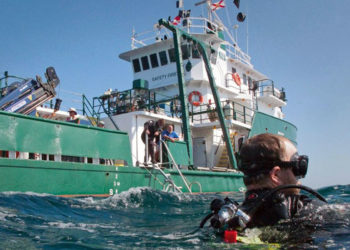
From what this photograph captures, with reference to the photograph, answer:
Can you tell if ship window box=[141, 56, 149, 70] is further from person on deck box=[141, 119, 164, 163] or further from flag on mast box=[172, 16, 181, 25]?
person on deck box=[141, 119, 164, 163]

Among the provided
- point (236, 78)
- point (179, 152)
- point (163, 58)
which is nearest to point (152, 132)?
point (179, 152)

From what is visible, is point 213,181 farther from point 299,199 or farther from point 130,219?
point 299,199

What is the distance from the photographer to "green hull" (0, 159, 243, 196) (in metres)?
6.67

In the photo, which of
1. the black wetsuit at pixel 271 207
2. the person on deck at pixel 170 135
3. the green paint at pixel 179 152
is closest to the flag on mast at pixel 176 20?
the person on deck at pixel 170 135

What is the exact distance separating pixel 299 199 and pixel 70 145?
250 inches

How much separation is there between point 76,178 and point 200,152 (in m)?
7.66

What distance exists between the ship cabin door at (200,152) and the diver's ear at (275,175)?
41.0ft

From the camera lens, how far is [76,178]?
765cm

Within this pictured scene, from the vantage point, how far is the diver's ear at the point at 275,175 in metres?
2.07

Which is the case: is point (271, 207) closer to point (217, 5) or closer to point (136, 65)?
point (136, 65)

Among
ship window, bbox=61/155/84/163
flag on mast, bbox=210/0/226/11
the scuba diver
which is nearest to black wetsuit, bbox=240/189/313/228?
the scuba diver

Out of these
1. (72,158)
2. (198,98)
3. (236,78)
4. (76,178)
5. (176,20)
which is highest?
(176,20)

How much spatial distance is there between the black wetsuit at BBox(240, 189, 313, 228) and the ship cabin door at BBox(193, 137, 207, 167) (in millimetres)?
12473

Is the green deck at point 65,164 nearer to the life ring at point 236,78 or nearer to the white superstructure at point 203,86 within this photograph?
the white superstructure at point 203,86
